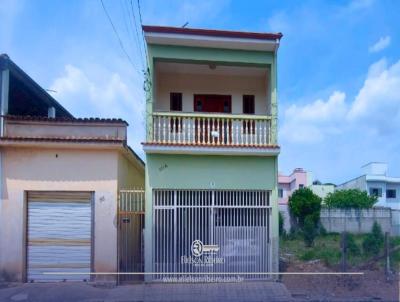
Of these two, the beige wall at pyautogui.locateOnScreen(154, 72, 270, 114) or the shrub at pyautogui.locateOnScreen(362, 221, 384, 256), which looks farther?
the shrub at pyautogui.locateOnScreen(362, 221, 384, 256)

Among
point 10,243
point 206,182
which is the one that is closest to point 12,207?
point 10,243

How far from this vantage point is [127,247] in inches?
467

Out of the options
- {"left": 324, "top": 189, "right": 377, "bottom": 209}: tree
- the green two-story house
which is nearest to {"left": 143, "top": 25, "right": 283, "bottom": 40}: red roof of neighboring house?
the green two-story house

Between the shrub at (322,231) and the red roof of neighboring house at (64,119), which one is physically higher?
the red roof of neighboring house at (64,119)

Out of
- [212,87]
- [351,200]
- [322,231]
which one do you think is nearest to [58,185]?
[212,87]

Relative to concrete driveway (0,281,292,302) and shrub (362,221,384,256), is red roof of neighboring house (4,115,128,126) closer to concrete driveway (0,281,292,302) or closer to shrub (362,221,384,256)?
concrete driveway (0,281,292,302)

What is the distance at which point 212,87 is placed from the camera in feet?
45.1

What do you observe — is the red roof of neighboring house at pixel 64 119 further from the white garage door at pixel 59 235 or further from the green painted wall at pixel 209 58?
the white garage door at pixel 59 235

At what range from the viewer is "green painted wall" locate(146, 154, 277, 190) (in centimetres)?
1128

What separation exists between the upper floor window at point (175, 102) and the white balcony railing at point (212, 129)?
6.15ft

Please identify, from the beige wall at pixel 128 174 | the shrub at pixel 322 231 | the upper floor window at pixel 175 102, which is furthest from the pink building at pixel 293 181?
the upper floor window at pixel 175 102

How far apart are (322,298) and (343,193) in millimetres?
28440

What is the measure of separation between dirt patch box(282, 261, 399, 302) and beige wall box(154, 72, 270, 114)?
5.33 metres

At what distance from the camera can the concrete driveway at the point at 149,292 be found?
980 centimetres
